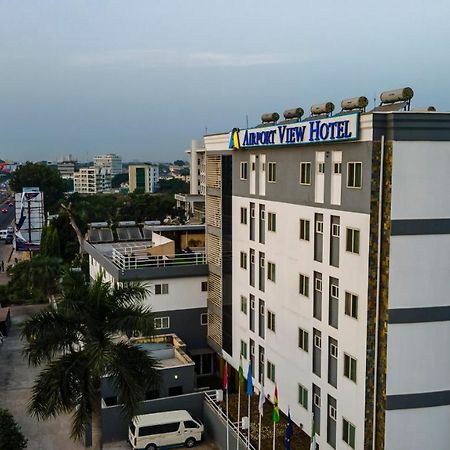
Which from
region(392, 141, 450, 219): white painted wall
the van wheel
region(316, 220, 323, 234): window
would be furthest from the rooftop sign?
the van wheel

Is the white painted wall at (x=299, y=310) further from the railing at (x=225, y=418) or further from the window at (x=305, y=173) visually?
the railing at (x=225, y=418)

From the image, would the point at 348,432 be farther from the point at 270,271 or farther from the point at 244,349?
the point at 244,349

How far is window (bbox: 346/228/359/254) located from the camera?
20.4m

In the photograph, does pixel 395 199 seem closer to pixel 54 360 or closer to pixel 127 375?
pixel 127 375

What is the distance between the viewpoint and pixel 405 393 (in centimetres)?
1978

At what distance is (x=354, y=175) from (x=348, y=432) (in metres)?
9.32

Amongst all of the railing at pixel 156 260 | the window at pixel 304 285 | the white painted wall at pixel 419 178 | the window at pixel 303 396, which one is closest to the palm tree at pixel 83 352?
the window at pixel 304 285

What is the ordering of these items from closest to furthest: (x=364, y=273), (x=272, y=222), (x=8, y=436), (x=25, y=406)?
(x=364, y=273) < (x=8, y=436) < (x=272, y=222) < (x=25, y=406)

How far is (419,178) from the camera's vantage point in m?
19.2

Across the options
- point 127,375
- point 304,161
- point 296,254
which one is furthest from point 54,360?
point 304,161

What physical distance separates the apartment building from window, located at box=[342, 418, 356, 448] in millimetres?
72

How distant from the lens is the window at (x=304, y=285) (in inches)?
955

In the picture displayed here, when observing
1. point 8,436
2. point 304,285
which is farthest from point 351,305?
point 8,436

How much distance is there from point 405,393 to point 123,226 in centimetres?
4698
